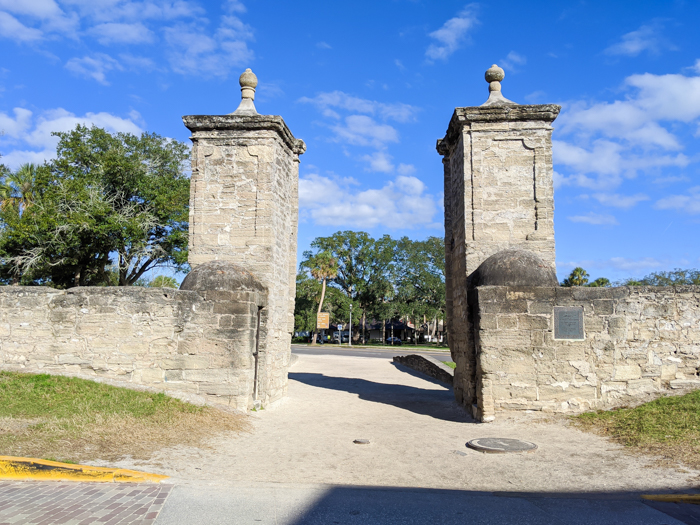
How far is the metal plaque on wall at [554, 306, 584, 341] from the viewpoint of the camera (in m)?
7.82

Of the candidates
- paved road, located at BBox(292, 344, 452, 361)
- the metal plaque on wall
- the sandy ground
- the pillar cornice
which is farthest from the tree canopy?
the metal plaque on wall

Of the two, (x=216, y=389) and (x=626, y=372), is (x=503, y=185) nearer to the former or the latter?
(x=626, y=372)

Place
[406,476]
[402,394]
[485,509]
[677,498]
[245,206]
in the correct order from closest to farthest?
1. [485,509]
2. [677,498]
3. [406,476]
4. [245,206]
5. [402,394]

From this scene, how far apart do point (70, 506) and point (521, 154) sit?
8.40 metres

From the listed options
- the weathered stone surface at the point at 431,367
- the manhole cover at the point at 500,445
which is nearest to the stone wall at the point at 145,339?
the manhole cover at the point at 500,445

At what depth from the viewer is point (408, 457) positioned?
19.6 feet

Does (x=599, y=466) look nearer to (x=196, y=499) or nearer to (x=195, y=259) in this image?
(x=196, y=499)

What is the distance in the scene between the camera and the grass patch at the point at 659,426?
5672 millimetres

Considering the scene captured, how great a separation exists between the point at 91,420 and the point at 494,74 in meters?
8.87

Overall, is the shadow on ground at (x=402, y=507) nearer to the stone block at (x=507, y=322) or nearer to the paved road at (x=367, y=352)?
the stone block at (x=507, y=322)

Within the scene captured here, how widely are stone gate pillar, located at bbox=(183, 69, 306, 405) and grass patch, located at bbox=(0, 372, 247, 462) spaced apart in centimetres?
230

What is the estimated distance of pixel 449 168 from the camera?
10.9 m

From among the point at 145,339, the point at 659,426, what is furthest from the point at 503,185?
the point at 145,339

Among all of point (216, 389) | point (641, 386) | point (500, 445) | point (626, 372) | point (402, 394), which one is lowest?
point (402, 394)
